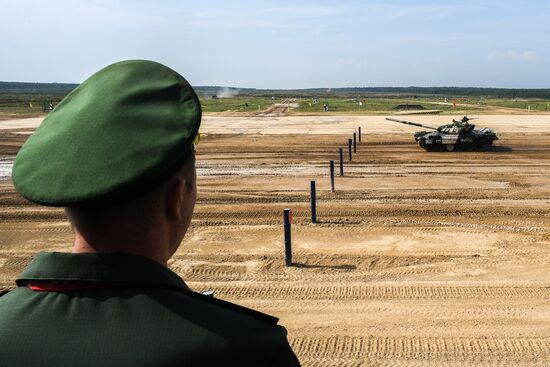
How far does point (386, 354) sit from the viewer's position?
6.90 m

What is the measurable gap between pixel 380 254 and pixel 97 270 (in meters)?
9.79

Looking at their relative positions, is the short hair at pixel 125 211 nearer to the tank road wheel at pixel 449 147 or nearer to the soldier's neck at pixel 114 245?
the soldier's neck at pixel 114 245

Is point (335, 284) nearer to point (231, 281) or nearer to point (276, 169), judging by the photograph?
point (231, 281)

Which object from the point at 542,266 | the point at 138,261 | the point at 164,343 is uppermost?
the point at 138,261

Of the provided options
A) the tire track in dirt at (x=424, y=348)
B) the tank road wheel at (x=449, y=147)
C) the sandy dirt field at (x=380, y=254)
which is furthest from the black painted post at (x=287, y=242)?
the tank road wheel at (x=449, y=147)

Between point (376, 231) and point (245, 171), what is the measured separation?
375 inches

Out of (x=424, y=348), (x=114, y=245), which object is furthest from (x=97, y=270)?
(x=424, y=348)

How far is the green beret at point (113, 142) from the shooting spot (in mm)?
1378

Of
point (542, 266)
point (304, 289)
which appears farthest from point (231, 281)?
point (542, 266)

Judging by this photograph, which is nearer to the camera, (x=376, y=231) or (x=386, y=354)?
(x=386, y=354)

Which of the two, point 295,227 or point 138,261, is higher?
point 138,261

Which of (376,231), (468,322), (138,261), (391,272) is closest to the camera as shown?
(138,261)

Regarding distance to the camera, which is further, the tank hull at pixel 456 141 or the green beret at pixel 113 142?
the tank hull at pixel 456 141

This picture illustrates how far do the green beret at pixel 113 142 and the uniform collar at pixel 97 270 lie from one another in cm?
13
